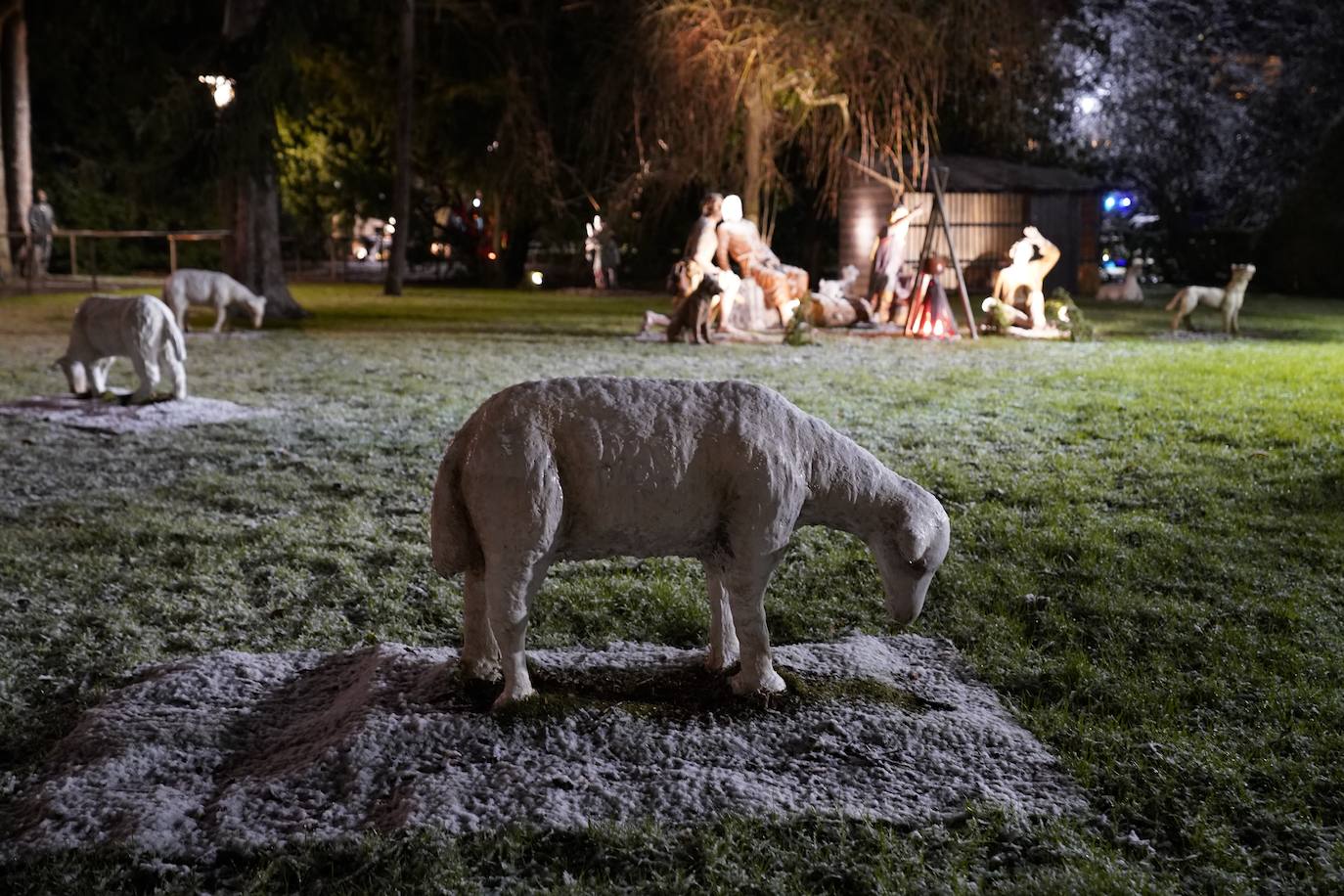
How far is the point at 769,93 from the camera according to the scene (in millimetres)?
20328

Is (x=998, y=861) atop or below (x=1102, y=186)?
below

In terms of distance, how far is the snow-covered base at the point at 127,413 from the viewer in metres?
9.88

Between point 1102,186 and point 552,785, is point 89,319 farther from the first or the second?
point 1102,186

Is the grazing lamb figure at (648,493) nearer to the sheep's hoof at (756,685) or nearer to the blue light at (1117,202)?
the sheep's hoof at (756,685)

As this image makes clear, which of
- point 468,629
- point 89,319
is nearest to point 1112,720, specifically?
point 468,629

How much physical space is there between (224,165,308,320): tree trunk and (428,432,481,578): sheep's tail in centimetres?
1796

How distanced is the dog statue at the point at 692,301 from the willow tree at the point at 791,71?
396cm

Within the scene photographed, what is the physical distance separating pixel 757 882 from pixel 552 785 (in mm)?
708

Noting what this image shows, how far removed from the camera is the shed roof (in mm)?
27234

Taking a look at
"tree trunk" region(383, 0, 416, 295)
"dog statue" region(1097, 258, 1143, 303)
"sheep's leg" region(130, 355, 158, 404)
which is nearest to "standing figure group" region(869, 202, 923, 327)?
"dog statue" region(1097, 258, 1143, 303)

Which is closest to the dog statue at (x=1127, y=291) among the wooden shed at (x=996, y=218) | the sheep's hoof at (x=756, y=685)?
the wooden shed at (x=996, y=218)

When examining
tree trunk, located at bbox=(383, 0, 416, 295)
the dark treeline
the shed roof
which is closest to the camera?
the dark treeline

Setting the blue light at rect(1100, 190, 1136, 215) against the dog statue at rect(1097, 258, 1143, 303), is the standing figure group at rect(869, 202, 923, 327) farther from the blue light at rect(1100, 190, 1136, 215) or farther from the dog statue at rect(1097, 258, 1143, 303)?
the blue light at rect(1100, 190, 1136, 215)

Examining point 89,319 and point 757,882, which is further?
point 89,319
